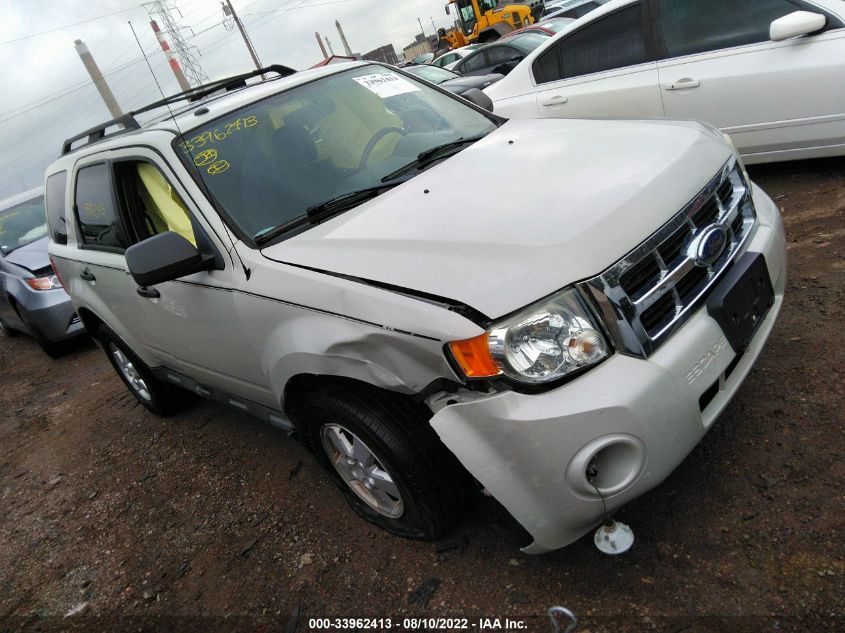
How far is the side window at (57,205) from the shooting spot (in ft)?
13.4

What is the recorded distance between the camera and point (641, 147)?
2396 mm

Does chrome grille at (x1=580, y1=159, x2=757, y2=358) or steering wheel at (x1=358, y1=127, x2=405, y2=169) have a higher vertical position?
steering wheel at (x1=358, y1=127, x2=405, y2=169)

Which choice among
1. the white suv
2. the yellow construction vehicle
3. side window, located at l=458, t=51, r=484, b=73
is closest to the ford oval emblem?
the white suv

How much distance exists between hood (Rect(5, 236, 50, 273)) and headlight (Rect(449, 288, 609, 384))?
641 centimetres

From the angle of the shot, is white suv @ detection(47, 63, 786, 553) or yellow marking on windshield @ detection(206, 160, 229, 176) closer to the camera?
white suv @ detection(47, 63, 786, 553)

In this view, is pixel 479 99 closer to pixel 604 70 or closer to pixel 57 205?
pixel 604 70

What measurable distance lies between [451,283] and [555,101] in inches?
156

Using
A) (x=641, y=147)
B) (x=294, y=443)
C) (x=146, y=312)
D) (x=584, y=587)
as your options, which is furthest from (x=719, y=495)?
(x=146, y=312)

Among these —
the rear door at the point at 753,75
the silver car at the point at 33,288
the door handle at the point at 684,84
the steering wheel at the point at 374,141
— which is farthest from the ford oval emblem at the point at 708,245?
A: the silver car at the point at 33,288

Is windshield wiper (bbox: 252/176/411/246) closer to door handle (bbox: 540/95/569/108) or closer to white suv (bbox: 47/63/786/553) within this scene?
white suv (bbox: 47/63/786/553)

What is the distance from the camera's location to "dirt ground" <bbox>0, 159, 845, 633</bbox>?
6.57 ft

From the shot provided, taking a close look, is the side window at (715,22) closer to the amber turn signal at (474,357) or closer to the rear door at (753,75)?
the rear door at (753,75)

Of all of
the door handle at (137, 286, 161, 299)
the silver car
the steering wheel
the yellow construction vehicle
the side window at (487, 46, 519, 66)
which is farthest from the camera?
the yellow construction vehicle

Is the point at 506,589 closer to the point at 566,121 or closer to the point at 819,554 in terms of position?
the point at 819,554
